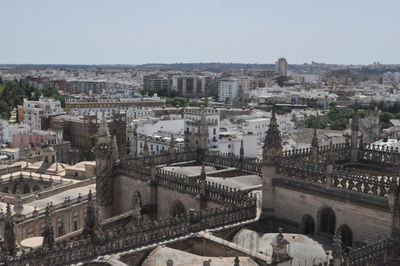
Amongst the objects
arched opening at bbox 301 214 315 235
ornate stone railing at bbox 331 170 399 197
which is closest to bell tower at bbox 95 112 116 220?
arched opening at bbox 301 214 315 235

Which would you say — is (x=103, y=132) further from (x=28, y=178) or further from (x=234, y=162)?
(x=28, y=178)

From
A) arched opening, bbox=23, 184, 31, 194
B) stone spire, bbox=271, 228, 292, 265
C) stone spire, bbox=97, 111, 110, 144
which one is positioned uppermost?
stone spire, bbox=97, 111, 110, 144

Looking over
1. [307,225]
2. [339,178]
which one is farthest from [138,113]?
[339,178]

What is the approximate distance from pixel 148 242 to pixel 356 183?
9.59 metres

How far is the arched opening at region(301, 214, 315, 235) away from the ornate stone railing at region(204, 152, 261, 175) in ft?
32.6

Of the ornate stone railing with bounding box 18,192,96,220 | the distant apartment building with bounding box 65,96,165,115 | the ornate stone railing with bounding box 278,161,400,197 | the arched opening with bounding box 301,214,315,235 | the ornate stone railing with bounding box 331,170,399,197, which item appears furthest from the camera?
the distant apartment building with bounding box 65,96,165,115

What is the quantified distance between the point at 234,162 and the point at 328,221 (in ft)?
43.2

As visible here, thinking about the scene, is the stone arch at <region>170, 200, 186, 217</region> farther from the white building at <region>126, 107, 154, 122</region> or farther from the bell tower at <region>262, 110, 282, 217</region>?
the white building at <region>126, 107, 154, 122</region>

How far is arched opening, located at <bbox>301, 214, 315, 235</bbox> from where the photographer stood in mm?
24531

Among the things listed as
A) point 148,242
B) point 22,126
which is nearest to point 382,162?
point 148,242

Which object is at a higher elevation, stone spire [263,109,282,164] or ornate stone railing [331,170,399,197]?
stone spire [263,109,282,164]

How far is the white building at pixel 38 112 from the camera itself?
141m

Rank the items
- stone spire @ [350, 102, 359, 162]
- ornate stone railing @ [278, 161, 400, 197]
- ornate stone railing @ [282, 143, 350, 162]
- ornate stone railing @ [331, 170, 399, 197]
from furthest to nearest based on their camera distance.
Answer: stone spire @ [350, 102, 359, 162], ornate stone railing @ [282, 143, 350, 162], ornate stone railing @ [278, 161, 400, 197], ornate stone railing @ [331, 170, 399, 197]

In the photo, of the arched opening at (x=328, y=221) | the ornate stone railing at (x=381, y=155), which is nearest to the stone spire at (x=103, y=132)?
the arched opening at (x=328, y=221)
